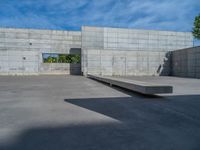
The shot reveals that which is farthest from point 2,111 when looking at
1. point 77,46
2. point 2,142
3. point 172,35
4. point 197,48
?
point 172,35

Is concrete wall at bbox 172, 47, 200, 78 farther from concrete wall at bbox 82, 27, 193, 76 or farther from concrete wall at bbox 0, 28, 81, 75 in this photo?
concrete wall at bbox 0, 28, 81, 75

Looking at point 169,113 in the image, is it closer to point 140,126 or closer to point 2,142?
point 140,126

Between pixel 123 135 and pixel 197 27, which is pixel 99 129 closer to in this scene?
pixel 123 135

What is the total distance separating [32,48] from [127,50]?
45.6 ft

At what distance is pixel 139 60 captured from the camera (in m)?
22.2

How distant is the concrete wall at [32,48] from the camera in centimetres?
2138

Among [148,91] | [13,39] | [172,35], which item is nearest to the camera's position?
[148,91]

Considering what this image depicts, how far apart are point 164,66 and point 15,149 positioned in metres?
23.4

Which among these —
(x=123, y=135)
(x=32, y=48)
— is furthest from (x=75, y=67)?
(x=123, y=135)

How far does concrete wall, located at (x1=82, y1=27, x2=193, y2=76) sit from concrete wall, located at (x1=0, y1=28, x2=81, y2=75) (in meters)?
3.34

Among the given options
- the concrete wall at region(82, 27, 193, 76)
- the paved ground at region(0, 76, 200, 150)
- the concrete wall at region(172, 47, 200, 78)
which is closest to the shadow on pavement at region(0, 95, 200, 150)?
the paved ground at region(0, 76, 200, 150)

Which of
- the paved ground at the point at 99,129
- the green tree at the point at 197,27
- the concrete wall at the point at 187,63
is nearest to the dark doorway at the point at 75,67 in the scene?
the concrete wall at the point at 187,63

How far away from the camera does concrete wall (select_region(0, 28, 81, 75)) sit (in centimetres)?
2138

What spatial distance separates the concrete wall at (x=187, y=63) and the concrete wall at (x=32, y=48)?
572 inches
